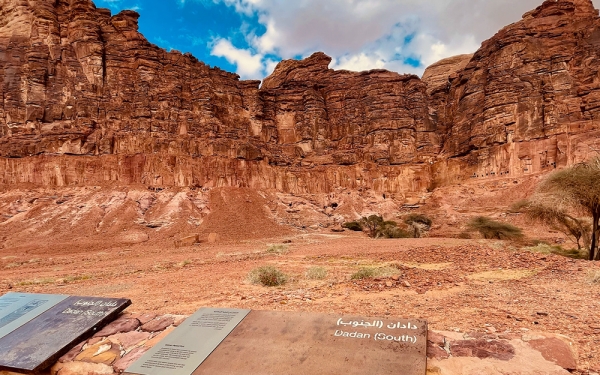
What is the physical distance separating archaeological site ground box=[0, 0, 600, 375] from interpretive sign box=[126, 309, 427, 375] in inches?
79.0

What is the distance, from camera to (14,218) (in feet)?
123

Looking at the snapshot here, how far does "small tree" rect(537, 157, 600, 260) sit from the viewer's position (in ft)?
46.9

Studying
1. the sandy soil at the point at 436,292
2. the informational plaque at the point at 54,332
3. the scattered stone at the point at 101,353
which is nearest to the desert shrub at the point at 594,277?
the sandy soil at the point at 436,292

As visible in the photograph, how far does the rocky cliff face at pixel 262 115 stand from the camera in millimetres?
50562

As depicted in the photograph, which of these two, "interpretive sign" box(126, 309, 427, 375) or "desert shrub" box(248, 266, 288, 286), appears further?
"desert shrub" box(248, 266, 288, 286)

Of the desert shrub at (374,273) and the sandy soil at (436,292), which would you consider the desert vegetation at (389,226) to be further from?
the desert shrub at (374,273)

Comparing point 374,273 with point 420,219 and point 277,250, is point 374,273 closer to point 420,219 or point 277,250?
point 277,250

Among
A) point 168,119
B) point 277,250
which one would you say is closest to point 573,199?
point 277,250

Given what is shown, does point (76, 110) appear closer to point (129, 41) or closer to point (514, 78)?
point (129, 41)

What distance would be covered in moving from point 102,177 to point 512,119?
6560 centimetres

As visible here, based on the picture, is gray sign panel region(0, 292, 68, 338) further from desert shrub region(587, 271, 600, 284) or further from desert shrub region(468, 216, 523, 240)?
desert shrub region(468, 216, 523, 240)

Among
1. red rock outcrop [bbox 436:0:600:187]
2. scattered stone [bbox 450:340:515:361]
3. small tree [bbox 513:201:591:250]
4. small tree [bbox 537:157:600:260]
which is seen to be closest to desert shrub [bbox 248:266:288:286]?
scattered stone [bbox 450:340:515:361]

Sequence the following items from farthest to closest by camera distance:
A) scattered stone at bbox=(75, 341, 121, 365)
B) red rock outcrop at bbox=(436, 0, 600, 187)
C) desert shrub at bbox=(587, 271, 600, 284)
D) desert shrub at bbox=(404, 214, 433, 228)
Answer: red rock outcrop at bbox=(436, 0, 600, 187)
desert shrub at bbox=(404, 214, 433, 228)
desert shrub at bbox=(587, 271, 600, 284)
scattered stone at bbox=(75, 341, 121, 365)

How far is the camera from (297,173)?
61750mm
